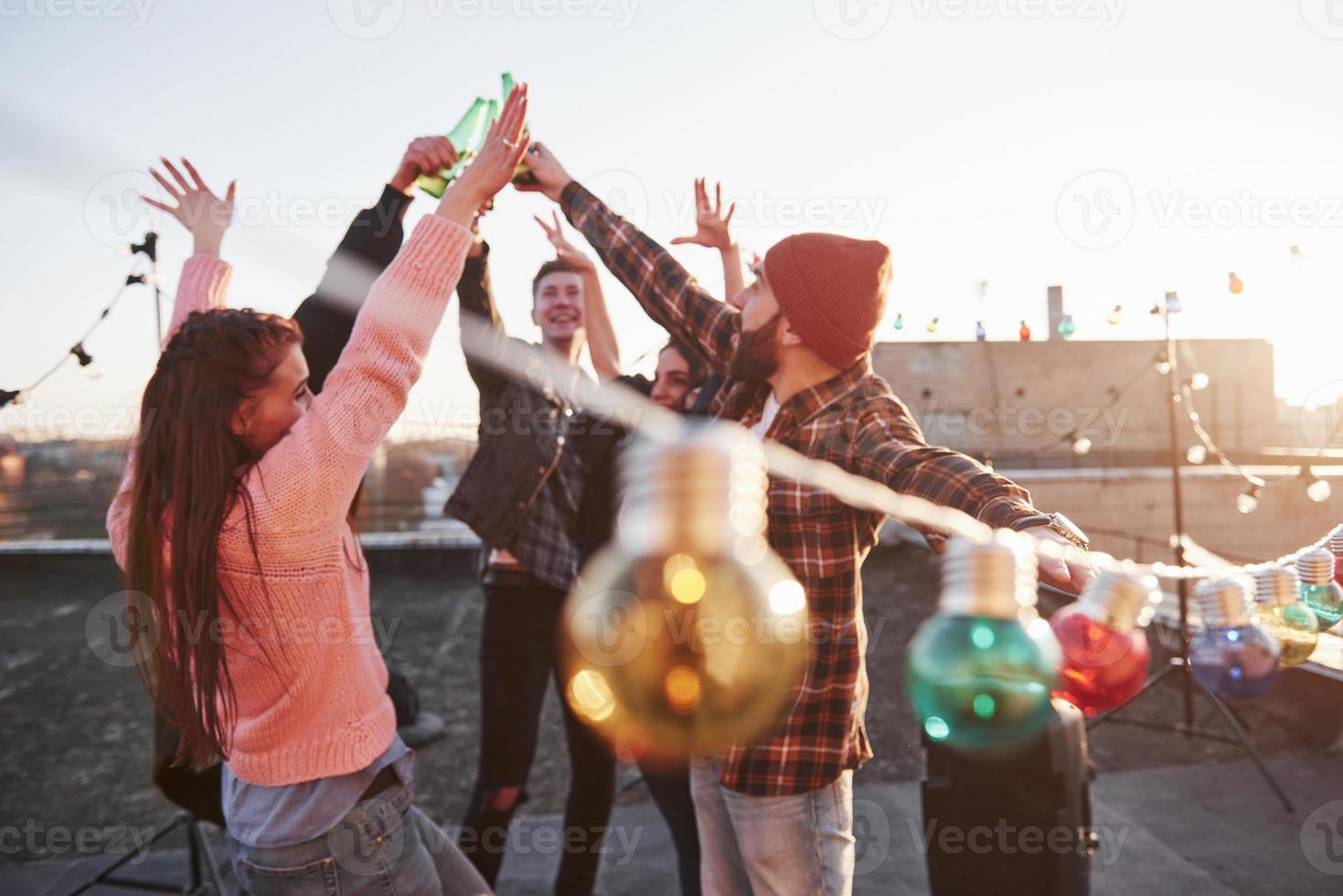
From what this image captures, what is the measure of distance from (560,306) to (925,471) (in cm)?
193

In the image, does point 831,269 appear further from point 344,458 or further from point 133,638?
point 133,638

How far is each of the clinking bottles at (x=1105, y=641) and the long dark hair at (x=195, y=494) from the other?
1197mm

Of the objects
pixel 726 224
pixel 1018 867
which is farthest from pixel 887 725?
pixel 726 224

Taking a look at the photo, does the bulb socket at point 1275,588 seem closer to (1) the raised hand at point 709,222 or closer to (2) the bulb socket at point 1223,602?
(2) the bulb socket at point 1223,602

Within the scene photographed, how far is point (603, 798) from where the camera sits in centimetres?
275

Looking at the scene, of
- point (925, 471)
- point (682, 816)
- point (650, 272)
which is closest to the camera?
point (925, 471)

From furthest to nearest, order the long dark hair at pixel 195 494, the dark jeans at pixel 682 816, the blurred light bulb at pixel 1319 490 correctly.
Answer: the blurred light bulb at pixel 1319 490
the dark jeans at pixel 682 816
the long dark hair at pixel 195 494

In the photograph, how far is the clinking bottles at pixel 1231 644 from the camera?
90 centimetres

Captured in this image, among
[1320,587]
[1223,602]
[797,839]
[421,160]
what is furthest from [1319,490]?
[421,160]

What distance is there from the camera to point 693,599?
0.64 metres

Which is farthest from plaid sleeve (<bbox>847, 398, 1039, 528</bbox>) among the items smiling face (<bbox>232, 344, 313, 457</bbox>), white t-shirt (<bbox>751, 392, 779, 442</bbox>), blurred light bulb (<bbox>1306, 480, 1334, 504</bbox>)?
blurred light bulb (<bbox>1306, 480, 1334, 504</bbox>)

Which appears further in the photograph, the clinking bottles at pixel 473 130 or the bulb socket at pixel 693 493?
the clinking bottles at pixel 473 130

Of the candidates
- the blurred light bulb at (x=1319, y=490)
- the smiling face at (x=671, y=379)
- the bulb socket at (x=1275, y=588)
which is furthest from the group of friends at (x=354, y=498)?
the blurred light bulb at (x=1319, y=490)

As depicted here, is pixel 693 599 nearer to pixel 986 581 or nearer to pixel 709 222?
pixel 986 581
